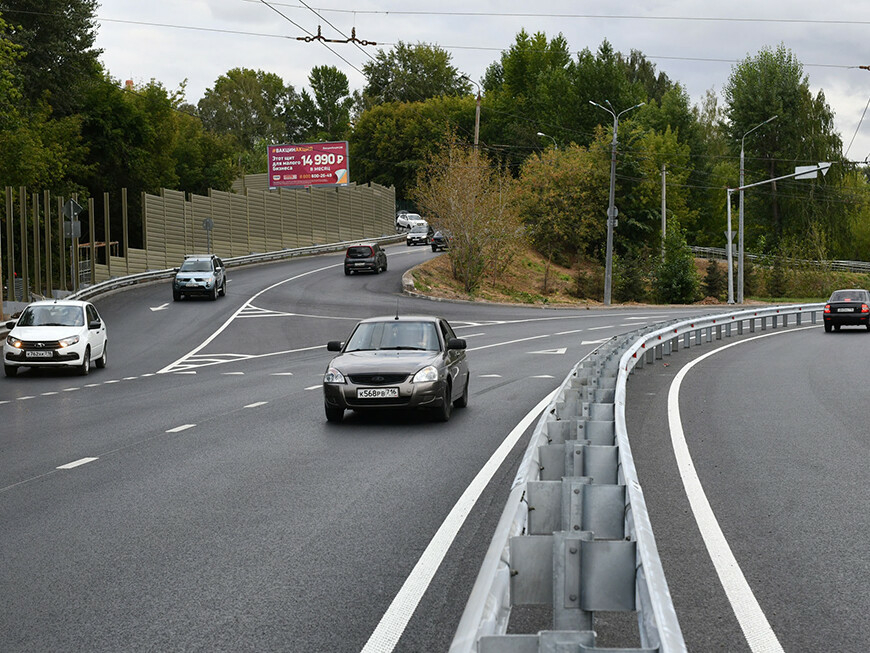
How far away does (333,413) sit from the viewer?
560 inches

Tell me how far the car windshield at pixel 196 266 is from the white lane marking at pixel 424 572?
36.1m

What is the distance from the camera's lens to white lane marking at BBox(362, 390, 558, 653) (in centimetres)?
523

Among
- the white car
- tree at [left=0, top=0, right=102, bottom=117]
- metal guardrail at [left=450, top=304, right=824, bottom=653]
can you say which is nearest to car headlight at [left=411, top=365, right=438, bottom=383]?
metal guardrail at [left=450, top=304, right=824, bottom=653]

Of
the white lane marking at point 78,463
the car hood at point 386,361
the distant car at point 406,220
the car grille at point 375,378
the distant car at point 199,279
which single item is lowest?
the white lane marking at point 78,463

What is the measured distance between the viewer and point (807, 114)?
87.1 meters

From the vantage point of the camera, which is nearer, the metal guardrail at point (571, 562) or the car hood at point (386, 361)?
the metal guardrail at point (571, 562)

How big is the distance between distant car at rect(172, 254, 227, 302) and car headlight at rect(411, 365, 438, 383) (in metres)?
31.9

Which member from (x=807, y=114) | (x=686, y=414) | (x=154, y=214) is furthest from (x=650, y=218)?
(x=686, y=414)

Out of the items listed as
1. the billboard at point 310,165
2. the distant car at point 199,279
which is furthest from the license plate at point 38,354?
the billboard at point 310,165

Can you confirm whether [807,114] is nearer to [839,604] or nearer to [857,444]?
[857,444]

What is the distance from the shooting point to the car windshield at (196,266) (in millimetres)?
45250

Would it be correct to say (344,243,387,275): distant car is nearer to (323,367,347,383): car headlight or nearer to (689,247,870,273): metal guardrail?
(689,247,870,273): metal guardrail

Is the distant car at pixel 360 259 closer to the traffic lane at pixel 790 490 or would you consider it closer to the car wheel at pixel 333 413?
the traffic lane at pixel 790 490

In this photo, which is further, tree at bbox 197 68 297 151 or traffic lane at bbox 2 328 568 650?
tree at bbox 197 68 297 151
